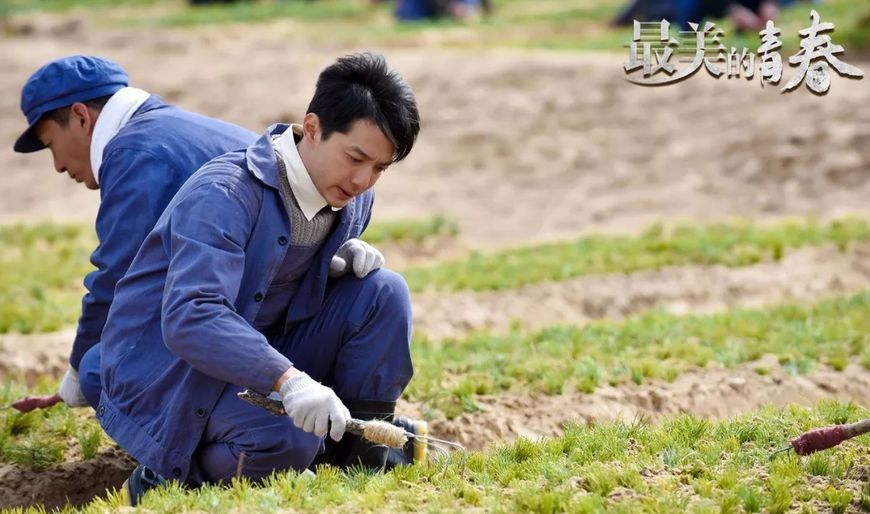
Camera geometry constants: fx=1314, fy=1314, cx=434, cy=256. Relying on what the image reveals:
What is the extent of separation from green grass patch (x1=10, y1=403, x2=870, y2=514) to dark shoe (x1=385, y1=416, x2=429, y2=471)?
0.24 m

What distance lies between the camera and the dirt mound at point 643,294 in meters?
8.16

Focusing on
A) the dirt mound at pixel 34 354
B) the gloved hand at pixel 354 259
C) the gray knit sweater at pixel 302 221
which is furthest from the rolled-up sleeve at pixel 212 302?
the dirt mound at pixel 34 354

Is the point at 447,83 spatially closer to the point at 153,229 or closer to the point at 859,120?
the point at 859,120

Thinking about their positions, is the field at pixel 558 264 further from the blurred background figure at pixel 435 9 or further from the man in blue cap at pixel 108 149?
the blurred background figure at pixel 435 9

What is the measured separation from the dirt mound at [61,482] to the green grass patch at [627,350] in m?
1.37

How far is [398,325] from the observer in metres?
4.85

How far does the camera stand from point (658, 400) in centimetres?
608

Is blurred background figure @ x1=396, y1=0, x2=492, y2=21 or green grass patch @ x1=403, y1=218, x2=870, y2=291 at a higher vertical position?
blurred background figure @ x1=396, y1=0, x2=492, y2=21

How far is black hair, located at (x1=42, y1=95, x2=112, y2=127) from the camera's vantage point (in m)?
5.40

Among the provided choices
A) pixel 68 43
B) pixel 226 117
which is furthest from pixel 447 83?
pixel 68 43

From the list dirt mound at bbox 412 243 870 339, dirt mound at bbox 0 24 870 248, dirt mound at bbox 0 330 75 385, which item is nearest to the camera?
dirt mound at bbox 0 330 75 385

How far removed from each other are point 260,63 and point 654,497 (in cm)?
1244

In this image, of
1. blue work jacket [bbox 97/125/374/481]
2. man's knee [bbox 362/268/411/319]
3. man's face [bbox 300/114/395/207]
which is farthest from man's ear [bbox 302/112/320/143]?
man's knee [bbox 362/268/411/319]

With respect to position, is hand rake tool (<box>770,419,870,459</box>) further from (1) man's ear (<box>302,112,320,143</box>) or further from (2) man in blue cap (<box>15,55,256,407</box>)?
(2) man in blue cap (<box>15,55,256,407</box>)
